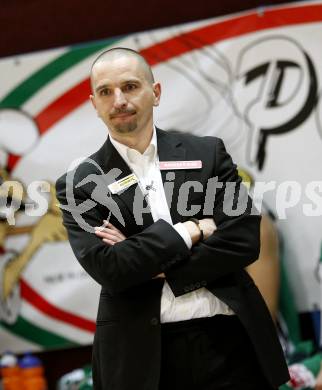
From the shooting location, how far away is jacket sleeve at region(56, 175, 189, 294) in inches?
75.3

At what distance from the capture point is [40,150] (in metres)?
3.99

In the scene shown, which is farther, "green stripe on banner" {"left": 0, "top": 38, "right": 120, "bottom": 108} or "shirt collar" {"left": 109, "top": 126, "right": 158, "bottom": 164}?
"green stripe on banner" {"left": 0, "top": 38, "right": 120, "bottom": 108}

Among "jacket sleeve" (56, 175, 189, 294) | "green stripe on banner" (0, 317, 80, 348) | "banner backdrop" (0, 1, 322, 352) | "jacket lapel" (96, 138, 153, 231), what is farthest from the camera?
"green stripe on banner" (0, 317, 80, 348)

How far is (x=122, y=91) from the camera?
2041 mm

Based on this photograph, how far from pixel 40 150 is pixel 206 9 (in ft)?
4.25

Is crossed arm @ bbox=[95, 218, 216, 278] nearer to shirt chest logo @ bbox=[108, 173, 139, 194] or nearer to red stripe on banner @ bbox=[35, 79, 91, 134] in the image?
shirt chest logo @ bbox=[108, 173, 139, 194]

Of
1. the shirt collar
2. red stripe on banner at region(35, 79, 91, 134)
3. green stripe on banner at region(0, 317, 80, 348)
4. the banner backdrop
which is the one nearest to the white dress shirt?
the shirt collar

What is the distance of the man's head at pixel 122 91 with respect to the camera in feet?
6.66

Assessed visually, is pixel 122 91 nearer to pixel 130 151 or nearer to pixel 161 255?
pixel 130 151

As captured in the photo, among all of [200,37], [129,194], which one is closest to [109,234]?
[129,194]

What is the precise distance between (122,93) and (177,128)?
5.96 ft

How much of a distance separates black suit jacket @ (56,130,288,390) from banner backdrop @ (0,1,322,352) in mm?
1683

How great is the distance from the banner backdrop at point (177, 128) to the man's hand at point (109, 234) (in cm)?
185

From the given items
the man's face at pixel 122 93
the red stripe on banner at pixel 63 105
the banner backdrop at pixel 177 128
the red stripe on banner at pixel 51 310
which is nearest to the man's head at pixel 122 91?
the man's face at pixel 122 93
